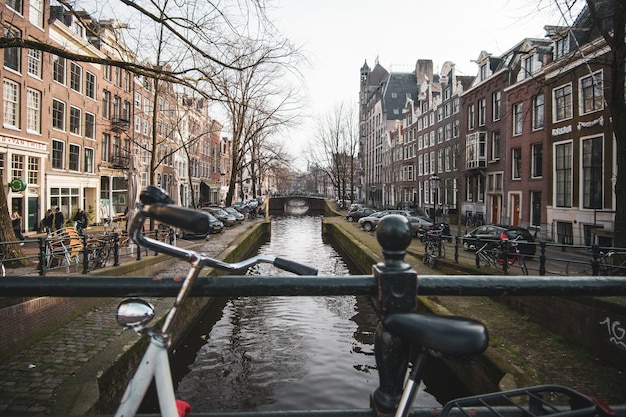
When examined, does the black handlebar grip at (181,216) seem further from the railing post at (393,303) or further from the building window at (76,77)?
the building window at (76,77)

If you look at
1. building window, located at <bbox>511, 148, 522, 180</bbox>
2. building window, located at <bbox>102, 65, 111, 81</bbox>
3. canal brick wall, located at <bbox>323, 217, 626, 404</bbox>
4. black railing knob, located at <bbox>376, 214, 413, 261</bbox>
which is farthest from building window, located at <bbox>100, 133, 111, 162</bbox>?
black railing knob, located at <bbox>376, 214, 413, 261</bbox>

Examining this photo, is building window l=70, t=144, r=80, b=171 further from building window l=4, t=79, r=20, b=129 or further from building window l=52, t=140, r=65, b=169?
building window l=4, t=79, r=20, b=129

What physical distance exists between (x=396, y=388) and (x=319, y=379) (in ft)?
22.6

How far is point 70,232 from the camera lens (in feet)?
38.4

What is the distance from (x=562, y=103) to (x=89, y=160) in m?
27.8

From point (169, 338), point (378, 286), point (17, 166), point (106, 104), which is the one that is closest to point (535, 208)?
point (378, 286)

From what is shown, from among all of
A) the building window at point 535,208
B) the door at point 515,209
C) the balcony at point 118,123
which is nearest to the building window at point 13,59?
the balcony at point 118,123

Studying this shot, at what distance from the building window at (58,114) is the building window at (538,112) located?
2660 cm

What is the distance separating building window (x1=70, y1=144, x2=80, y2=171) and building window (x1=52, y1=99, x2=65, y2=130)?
1.74 metres

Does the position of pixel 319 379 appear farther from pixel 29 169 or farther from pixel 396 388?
pixel 29 169

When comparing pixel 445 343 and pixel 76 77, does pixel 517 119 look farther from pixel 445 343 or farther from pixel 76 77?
pixel 445 343

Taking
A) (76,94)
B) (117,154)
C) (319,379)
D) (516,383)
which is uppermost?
(76,94)

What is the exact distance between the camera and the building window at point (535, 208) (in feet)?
80.3

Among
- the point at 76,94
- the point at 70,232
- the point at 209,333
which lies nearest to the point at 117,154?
the point at 76,94
